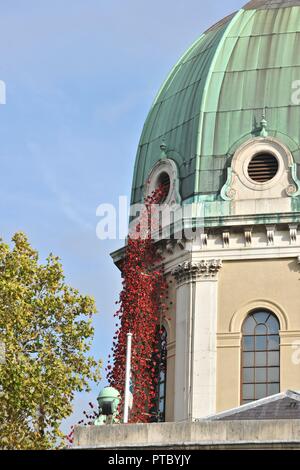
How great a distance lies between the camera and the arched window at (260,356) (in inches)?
1828

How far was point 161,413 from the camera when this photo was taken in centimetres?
4784

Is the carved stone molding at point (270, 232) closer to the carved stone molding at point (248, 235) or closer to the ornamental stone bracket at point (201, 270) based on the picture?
the carved stone molding at point (248, 235)

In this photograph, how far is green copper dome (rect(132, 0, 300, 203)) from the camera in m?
49.2

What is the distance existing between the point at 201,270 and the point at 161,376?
3530 mm

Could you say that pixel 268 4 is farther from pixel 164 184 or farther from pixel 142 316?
pixel 142 316

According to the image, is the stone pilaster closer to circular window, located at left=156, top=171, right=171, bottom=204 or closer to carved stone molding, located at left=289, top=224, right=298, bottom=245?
carved stone molding, located at left=289, top=224, right=298, bottom=245

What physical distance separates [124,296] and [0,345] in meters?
5.44

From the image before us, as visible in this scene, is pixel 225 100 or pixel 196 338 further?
pixel 225 100

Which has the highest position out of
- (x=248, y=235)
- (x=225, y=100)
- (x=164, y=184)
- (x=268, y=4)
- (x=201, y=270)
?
(x=268, y=4)

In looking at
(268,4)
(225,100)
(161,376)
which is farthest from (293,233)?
(268,4)

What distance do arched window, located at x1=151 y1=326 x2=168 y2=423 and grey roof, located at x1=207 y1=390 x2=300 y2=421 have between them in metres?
7.81

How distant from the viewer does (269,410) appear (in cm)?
3941
